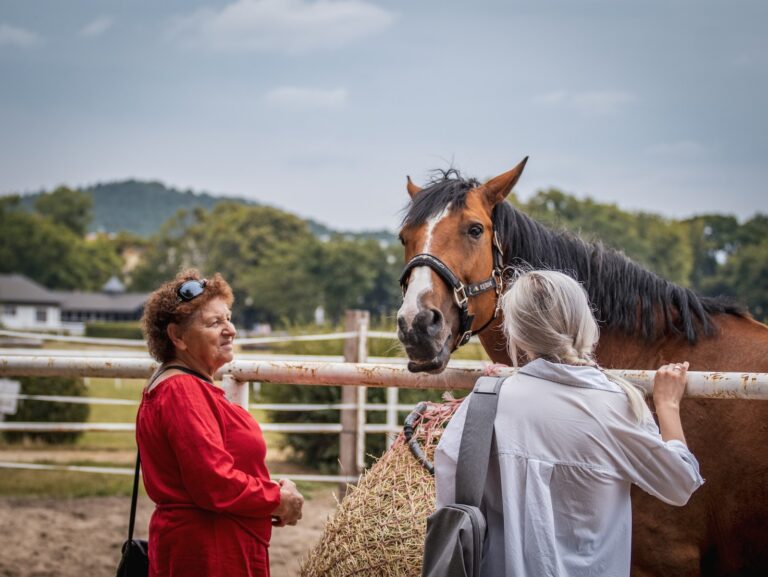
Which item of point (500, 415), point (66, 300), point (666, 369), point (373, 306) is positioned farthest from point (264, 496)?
point (66, 300)

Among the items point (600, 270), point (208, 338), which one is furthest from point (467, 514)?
point (600, 270)

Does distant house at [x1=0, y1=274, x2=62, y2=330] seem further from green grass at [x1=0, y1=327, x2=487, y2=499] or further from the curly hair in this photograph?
the curly hair

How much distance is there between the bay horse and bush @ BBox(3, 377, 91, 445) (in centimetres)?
1106

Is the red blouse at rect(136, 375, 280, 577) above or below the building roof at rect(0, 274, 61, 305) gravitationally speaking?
below

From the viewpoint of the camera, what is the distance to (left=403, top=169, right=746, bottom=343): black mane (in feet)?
10.5

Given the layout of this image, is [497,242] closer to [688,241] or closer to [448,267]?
[448,267]

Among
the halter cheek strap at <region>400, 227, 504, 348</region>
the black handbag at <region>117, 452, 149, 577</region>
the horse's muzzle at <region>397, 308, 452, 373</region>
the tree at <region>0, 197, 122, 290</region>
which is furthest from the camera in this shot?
the tree at <region>0, 197, 122, 290</region>

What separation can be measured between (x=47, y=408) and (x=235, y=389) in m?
11.2

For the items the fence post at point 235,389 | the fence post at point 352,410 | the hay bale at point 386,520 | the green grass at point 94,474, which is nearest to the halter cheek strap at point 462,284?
the hay bale at point 386,520

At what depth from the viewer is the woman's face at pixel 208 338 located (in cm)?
225

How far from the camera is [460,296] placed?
3.17 metres

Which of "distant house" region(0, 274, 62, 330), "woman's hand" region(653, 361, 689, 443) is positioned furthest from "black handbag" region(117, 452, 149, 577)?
"distant house" region(0, 274, 62, 330)

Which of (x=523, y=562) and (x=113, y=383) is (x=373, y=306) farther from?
(x=523, y=562)

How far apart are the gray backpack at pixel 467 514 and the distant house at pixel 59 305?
258 ft
